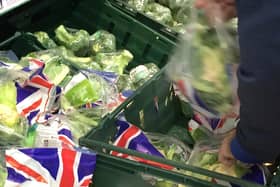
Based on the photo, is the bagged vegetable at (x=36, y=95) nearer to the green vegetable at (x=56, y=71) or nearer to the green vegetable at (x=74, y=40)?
the green vegetable at (x=56, y=71)

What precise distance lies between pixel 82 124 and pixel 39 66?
225 millimetres

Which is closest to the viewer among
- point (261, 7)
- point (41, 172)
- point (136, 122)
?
point (261, 7)

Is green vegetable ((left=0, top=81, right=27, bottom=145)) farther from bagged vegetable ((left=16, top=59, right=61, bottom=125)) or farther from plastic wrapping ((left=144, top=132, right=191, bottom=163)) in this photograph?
plastic wrapping ((left=144, top=132, right=191, bottom=163))

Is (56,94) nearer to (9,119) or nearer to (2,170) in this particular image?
(9,119)

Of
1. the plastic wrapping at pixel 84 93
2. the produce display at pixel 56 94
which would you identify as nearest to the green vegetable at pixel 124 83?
the produce display at pixel 56 94

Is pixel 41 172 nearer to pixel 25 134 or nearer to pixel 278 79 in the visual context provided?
pixel 25 134

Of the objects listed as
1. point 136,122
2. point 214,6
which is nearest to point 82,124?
point 136,122

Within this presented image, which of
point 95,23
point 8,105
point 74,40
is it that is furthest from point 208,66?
point 95,23

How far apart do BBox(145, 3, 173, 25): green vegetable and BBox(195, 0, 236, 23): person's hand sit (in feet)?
2.96

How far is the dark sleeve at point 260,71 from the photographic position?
101 cm

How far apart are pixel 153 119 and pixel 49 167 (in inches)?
16.9

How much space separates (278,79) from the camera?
3.43 feet

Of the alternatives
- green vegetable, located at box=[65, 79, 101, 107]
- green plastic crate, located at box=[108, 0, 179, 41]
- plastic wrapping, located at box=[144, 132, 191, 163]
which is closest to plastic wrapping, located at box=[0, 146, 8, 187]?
green vegetable, located at box=[65, 79, 101, 107]

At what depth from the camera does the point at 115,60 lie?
201cm
